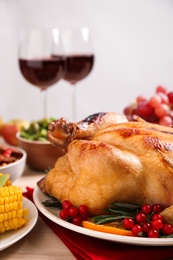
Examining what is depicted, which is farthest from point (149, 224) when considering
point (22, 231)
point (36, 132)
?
point (36, 132)

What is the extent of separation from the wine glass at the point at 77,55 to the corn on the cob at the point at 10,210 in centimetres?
139

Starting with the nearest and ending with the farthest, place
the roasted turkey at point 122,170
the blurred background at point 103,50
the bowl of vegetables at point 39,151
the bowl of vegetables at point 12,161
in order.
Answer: the roasted turkey at point 122,170 → the bowl of vegetables at point 12,161 → the bowl of vegetables at point 39,151 → the blurred background at point 103,50

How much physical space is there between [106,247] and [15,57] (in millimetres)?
3270

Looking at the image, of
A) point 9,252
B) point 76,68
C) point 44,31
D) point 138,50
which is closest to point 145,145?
point 9,252

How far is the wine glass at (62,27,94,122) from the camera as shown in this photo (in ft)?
8.45

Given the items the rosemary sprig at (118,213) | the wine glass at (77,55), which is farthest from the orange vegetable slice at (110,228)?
the wine glass at (77,55)

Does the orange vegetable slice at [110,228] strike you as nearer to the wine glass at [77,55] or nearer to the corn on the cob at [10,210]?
the corn on the cob at [10,210]

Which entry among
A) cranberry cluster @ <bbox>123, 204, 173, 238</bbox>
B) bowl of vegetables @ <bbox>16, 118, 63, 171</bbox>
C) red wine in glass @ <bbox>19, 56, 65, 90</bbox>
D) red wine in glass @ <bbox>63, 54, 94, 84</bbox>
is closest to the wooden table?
cranberry cluster @ <bbox>123, 204, 173, 238</bbox>

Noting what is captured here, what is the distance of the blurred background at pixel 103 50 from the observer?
398cm

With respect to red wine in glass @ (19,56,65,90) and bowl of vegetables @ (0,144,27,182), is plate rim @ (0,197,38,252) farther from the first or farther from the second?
red wine in glass @ (19,56,65,90)

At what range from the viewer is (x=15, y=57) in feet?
13.9

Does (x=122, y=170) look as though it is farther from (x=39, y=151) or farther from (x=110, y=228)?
(x=39, y=151)

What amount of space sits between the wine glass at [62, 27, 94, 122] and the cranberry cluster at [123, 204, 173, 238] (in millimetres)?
1467

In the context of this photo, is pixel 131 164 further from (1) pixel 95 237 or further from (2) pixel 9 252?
(2) pixel 9 252
